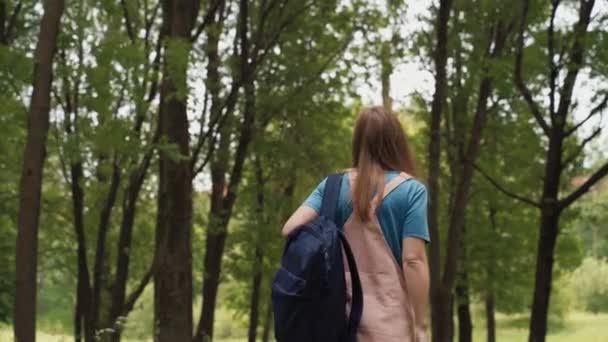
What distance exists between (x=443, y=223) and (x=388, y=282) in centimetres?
2159

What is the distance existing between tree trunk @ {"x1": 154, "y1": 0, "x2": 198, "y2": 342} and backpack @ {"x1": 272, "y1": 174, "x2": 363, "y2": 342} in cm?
657

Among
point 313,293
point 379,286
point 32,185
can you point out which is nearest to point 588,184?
point 32,185

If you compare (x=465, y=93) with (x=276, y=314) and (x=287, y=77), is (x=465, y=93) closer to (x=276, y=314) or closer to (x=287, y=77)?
(x=287, y=77)

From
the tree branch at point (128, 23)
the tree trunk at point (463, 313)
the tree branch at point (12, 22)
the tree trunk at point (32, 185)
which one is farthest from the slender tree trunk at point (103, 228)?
the tree trunk at point (463, 313)

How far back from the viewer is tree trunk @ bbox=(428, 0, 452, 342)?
13.7 m

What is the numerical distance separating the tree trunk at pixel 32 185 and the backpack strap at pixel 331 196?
517 centimetres

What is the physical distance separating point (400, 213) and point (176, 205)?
696cm

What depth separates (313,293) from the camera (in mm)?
3180

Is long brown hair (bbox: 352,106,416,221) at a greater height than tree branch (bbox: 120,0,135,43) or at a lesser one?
lesser

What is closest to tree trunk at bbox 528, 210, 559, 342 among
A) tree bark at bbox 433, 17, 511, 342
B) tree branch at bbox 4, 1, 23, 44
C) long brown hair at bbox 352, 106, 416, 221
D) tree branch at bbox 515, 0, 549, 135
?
tree branch at bbox 515, 0, 549, 135

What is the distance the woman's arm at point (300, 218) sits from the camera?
3.36m

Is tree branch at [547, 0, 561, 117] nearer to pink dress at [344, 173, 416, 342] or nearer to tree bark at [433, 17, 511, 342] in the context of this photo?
tree bark at [433, 17, 511, 342]

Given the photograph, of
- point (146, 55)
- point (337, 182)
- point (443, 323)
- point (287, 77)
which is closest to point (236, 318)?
point (287, 77)

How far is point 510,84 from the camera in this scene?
41.1 feet
